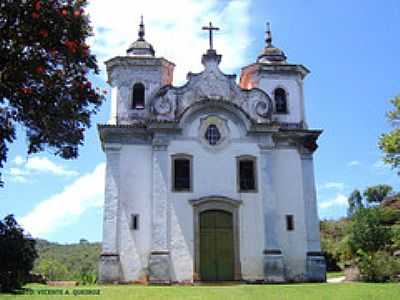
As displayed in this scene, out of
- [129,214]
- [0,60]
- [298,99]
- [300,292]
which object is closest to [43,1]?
[0,60]

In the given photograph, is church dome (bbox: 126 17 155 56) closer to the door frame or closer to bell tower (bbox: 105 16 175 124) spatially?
bell tower (bbox: 105 16 175 124)

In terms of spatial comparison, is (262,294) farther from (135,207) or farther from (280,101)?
(280,101)

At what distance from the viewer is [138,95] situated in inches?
960

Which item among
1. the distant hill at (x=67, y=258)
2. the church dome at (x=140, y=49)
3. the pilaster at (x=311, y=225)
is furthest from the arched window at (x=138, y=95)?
the distant hill at (x=67, y=258)

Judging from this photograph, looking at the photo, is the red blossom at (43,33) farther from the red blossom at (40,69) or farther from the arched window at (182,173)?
the arched window at (182,173)

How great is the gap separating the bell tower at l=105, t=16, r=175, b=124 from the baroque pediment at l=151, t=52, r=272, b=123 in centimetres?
94

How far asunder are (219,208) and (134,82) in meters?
7.29

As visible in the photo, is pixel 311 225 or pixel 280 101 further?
pixel 280 101

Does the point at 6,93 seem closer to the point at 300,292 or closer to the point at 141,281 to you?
the point at 300,292

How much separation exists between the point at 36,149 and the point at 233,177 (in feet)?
40.3

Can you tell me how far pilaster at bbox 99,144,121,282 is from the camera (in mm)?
21031

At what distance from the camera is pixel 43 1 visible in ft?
35.0

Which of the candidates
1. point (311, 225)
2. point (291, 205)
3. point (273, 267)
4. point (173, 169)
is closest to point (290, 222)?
point (291, 205)

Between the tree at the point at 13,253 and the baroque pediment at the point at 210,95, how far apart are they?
42.1ft
